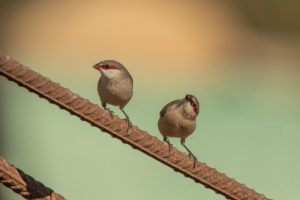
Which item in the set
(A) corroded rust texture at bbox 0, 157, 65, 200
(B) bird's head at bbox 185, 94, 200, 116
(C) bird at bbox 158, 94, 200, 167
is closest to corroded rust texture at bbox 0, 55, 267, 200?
(A) corroded rust texture at bbox 0, 157, 65, 200

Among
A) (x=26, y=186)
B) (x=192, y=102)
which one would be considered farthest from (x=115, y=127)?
(x=192, y=102)

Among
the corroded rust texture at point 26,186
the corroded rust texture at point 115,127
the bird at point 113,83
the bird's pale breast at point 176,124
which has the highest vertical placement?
the bird at point 113,83

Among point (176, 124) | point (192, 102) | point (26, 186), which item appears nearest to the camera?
point (26, 186)

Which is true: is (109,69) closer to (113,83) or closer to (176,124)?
(113,83)

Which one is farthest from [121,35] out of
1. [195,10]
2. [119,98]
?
[119,98]

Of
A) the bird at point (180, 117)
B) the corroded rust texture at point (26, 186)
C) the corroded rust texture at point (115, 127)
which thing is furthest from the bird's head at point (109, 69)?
the corroded rust texture at point (26, 186)

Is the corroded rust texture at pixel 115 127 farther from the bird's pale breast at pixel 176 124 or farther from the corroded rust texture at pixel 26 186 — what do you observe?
the bird's pale breast at pixel 176 124

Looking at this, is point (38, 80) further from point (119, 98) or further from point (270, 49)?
point (270, 49)

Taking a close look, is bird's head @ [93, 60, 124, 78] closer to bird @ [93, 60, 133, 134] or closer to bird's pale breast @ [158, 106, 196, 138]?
bird @ [93, 60, 133, 134]

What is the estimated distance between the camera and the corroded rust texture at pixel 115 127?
1385 millimetres

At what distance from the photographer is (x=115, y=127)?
1568 mm

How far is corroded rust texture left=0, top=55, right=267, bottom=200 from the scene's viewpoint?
139 cm

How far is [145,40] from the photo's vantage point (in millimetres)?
4648

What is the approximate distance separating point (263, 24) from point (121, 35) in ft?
3.45
